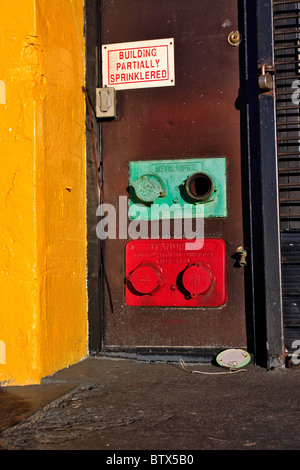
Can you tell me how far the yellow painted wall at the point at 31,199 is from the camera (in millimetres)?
2379

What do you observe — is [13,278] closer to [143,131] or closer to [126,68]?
[143,131]

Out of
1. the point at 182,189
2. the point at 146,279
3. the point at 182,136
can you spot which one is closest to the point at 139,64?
the point at 182,136

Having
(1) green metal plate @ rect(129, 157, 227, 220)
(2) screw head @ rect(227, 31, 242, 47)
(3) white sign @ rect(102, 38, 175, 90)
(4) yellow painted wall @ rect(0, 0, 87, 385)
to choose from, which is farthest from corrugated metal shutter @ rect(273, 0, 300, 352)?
(4) yellow painted wall @ rect(0, 0, 87, 385)

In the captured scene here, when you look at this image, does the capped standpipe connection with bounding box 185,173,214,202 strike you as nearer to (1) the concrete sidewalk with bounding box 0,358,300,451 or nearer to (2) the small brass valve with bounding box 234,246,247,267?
(2) the small brass valve with bounding box 234,246,247,267

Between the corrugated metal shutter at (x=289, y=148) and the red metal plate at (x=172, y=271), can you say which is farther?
the red metal plate at (x=172, y=271)

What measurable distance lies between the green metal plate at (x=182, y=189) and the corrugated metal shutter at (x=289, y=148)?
0.35 meters

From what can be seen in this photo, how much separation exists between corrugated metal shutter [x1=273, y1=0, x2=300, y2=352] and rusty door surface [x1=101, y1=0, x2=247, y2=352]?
235mm

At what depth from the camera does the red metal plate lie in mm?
2846

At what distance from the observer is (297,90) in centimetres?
282

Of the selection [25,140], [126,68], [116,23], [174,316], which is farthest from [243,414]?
[116,23]

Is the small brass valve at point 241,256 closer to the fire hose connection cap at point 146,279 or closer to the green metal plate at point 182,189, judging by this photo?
the green metal plate at point 182,189

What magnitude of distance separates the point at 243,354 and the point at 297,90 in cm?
148

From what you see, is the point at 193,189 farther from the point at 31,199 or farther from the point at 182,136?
the point at 31,199

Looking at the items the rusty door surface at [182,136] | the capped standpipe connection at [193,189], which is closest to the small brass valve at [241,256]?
the rusty door surface at [182,136]
